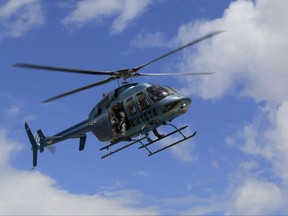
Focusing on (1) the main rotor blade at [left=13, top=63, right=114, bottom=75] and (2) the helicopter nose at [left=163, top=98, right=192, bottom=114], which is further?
(2) the helicopter nose at [left=163, top=98, right=192, bottom=114]

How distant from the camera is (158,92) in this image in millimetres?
35188

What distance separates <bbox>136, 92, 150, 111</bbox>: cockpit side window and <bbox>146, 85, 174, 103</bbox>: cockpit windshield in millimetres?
469

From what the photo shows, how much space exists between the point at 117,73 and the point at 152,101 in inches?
170

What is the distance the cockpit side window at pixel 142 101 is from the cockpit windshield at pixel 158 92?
18.5 inches

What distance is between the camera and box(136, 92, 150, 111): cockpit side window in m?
35.4

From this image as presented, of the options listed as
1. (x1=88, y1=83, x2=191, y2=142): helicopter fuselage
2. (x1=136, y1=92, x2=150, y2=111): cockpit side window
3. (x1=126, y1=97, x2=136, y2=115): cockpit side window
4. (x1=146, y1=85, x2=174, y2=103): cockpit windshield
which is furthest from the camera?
(x1=126, y1=97, x2=136, y2=115): cockpit side window

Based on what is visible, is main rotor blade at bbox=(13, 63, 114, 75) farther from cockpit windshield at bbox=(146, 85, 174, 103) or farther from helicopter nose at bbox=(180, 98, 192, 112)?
helicopter nose at bbox=(180, 98, 192, 112)

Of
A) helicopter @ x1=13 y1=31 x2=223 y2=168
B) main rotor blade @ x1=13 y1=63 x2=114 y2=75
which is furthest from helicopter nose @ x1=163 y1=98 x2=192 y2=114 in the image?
main rotor blade @ x1=13 y1=63 x2=114 y2=75

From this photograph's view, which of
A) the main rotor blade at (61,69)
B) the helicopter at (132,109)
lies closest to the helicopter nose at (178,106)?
the helicopter at (132,109)

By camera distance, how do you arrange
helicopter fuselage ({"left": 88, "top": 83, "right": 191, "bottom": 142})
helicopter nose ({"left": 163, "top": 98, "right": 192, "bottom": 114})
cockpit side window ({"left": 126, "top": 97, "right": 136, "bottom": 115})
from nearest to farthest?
1. helicopter nose ({"left": 163, "top": 98, "right": 192, "bottom": 114})
2. helicopter fuselage ({"left": 88, "top": 83, "right": 191, "bottom": 142})
3. cockpit side window ({"left": 126, "top": 97, "right": 136, "bottom": 115})

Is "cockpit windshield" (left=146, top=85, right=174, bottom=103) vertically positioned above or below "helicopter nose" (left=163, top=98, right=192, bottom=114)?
above

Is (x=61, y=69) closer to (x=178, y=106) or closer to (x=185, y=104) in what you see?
(x=178, y=106)

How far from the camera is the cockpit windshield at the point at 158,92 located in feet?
115

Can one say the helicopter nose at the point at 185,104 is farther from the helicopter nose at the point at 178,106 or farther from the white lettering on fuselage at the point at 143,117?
the white lettering on fuselage at the point at 143,117
